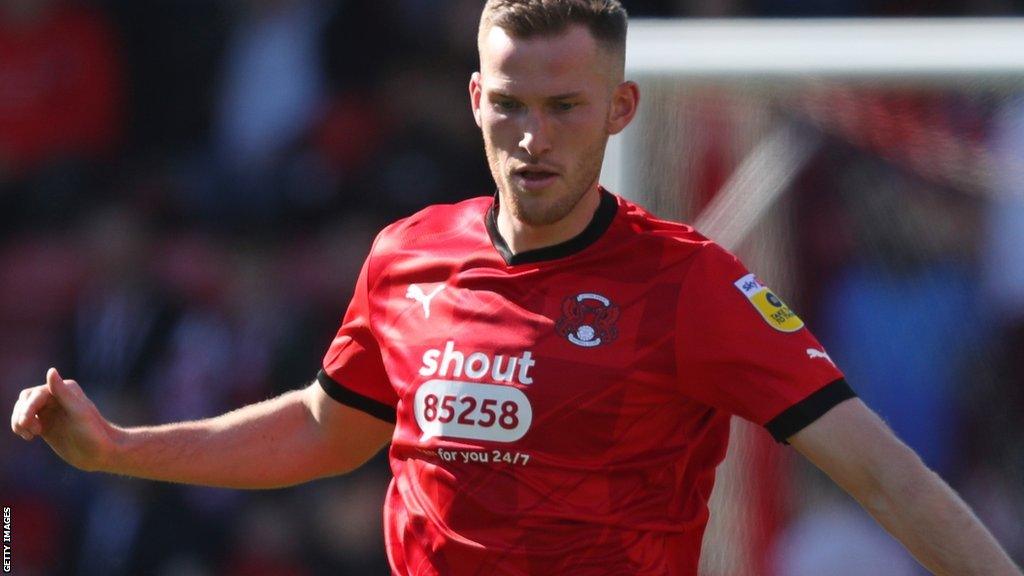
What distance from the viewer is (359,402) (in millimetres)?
3307

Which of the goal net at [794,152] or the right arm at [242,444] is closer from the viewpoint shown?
the right arm at [242,444]

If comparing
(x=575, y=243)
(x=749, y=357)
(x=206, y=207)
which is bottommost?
(x=206, y=207)

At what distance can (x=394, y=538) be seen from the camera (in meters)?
3.06

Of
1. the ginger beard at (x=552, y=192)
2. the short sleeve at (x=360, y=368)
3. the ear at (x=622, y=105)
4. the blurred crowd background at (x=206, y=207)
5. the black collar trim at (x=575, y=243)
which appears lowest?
the blurred crowd background at (x=206, y=207)

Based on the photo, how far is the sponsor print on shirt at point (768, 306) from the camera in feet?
9.29

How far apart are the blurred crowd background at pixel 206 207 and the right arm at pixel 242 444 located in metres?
2.73

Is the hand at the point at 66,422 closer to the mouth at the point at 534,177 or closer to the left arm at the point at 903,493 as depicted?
the mouth at the point at 534,177

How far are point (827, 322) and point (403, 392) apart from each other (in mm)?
1330

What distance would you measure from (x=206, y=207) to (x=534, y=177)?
12.4ft

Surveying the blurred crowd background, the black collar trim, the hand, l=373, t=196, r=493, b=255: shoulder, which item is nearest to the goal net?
l=373, t=196, r=493, b=255: shoulder

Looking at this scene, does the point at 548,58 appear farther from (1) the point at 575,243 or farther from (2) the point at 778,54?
(2) the point at 778,54

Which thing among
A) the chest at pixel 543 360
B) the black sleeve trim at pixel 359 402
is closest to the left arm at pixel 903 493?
the chest at pixel 543 360

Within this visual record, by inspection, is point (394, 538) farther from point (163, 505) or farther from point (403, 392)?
point (163, 505)

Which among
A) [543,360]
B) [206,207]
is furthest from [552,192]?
[206,207]
